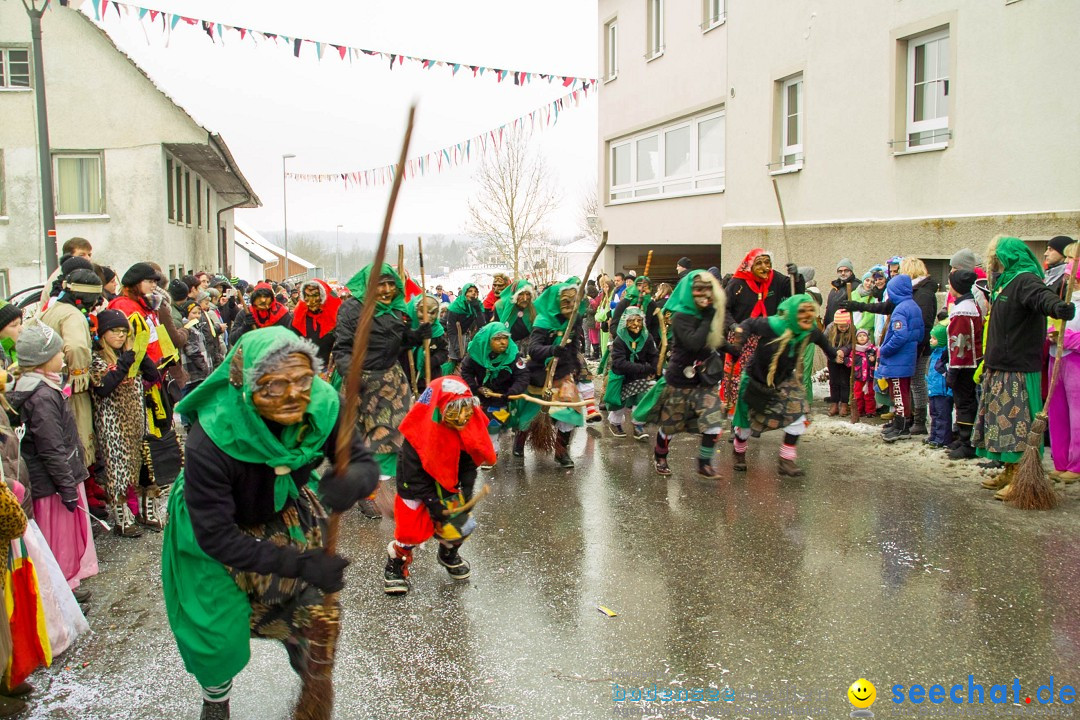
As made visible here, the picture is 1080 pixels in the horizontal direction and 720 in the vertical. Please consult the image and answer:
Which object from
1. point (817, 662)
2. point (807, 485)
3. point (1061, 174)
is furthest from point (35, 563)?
point (1061, 174)

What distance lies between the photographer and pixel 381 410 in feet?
22.5

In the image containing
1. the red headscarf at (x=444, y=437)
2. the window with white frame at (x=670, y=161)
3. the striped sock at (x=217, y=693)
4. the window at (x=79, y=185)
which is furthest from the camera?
the window at (x=79, y=185)

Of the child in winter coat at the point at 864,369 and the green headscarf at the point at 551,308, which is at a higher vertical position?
the green headscarf at the point at 551,308

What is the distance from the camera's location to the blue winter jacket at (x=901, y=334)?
27.2 ft

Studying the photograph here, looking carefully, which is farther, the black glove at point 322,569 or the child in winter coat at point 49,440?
the child in winter coat at point 49,440

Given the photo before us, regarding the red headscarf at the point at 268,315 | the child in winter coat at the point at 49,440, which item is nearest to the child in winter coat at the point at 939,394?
the red headscarf at the point at 268,315

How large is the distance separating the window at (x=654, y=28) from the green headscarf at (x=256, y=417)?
54.5 ft

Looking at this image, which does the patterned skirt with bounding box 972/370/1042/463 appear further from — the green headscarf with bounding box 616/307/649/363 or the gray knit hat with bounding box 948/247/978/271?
the green headscarf with bounding box 616/307/649/363

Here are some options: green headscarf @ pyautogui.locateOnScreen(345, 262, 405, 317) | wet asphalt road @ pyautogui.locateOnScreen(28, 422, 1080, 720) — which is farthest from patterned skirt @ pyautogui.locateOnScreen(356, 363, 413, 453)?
wet asphalt road @ pyautogui.locateOnScreen(28, 422, 1080, 720)

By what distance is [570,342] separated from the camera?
830cm

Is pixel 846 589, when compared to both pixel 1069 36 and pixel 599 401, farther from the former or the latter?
pixel 1069 36

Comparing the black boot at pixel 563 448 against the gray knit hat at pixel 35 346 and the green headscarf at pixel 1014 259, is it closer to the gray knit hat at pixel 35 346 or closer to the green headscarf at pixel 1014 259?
the green headscarf at pixel 1014 259

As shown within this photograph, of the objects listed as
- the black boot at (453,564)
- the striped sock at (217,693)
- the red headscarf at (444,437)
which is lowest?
the black boot at (453,564)

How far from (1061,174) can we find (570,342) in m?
5.63
